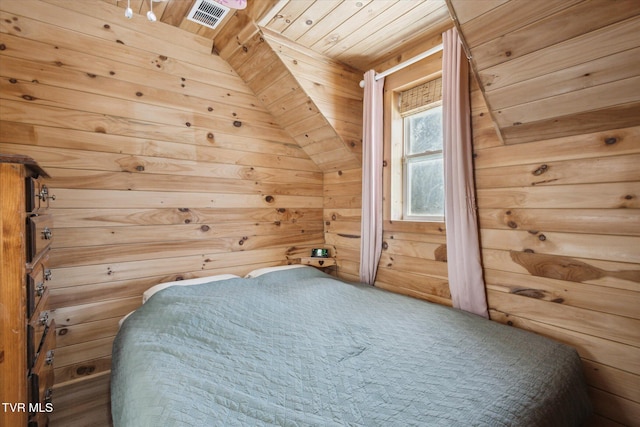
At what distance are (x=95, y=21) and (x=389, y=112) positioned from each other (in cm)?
201

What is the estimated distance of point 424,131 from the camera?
220cm

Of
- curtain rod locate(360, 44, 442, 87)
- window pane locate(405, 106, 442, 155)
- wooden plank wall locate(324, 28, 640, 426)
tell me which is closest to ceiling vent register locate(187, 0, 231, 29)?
curtain rod locate(360, 44, 442, 87)

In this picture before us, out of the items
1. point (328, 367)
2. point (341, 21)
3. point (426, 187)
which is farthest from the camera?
point (426, 187)

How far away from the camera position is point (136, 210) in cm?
195

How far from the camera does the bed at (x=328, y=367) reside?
2.91ft

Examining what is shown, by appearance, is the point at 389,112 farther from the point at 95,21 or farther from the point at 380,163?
the point at 95,21

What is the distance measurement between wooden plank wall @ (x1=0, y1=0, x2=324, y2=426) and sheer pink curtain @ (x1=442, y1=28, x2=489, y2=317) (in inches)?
57.6

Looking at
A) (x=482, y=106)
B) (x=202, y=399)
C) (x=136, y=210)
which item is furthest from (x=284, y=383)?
(x=482, y=106)

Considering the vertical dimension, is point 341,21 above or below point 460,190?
above

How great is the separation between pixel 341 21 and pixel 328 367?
1904mm

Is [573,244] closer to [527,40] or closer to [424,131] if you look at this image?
[527,40]

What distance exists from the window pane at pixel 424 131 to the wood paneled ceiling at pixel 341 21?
0.49m

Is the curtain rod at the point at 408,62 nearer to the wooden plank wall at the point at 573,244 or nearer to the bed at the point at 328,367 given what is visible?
the wooden plank wall at the point at 573,244

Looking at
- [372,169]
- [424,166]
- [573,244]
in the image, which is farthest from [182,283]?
[573,244]
